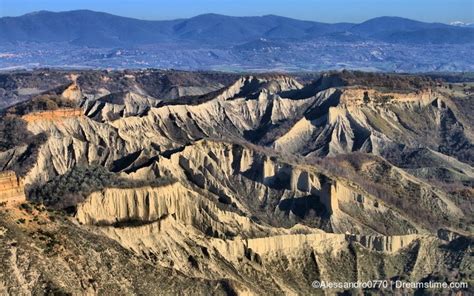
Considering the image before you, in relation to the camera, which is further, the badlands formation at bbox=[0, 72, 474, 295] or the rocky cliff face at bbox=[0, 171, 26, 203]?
the rocky cliff face at bbox=[0, 171, 26, 203]

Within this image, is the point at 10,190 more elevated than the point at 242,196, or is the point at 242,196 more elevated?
the point at 10,190

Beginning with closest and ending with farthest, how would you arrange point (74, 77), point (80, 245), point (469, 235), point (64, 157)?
point (80, 245) < point (469, 235) < point (64, 157) < point (74, 77)

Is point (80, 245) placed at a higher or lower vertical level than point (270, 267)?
higher

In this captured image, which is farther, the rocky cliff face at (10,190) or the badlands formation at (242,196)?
the rocky cliff face at (10,190)

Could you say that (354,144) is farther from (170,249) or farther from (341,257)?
(170,249)

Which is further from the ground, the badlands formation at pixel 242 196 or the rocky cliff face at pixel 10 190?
the rocky cliff face at pixel 10 190

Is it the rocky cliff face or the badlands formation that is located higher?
the rocky cliff face

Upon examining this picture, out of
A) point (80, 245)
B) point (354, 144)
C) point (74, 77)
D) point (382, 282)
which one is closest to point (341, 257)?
point (382, 282)

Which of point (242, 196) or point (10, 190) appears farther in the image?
point (242, 196)
